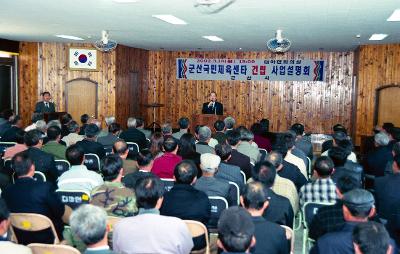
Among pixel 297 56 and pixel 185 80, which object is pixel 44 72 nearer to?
pixel 185 80

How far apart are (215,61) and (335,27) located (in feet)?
23.3

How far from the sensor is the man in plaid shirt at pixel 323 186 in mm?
Result: 4527

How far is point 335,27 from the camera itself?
9.34 metres

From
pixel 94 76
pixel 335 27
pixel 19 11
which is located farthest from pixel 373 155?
pixel 94 76

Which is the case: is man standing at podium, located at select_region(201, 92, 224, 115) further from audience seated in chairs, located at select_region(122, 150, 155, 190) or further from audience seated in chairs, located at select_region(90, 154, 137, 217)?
audience seated in chairs, located at select_region(90, 154, 137, 217)

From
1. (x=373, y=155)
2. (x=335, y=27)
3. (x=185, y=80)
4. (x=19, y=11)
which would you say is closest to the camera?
(x=373, y=155)

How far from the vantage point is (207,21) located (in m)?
8.84

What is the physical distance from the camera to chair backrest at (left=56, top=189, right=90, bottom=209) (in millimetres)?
4305

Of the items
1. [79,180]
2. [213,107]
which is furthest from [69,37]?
[79,180]

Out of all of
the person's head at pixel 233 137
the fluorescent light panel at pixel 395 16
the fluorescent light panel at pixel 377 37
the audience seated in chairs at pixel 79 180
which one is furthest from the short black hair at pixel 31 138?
the fluorescent light panel at pixel 377 37

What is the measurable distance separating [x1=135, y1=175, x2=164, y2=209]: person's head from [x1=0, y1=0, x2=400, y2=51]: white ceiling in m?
4.03

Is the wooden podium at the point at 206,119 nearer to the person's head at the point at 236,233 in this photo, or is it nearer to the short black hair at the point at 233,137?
the short black hair at the point at 233,137

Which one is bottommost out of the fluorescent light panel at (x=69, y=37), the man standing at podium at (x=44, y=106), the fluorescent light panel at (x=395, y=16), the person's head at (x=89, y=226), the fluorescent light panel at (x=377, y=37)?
the person's head at (x=89, y=226)

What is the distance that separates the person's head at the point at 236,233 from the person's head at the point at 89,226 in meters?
0.71
